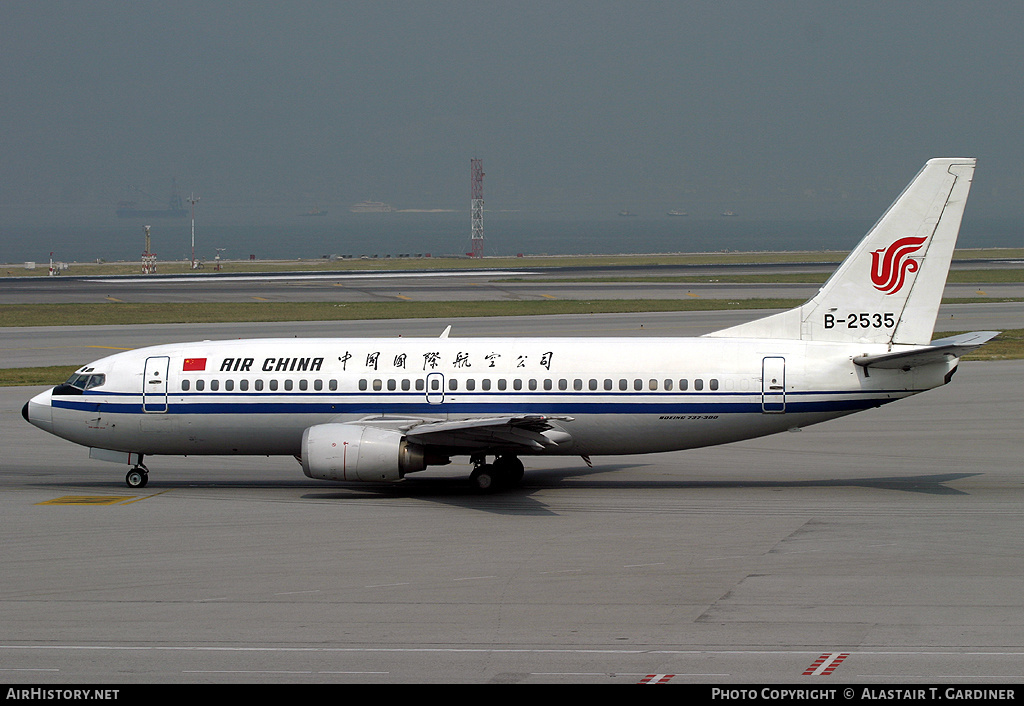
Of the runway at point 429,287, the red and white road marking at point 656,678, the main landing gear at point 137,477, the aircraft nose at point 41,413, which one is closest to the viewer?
the red and white road marking at point 656,678

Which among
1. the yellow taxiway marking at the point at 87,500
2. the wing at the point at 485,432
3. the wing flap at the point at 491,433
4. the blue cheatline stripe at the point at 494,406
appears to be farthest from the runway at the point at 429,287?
the yellow taxiway marking at the point at 87,500

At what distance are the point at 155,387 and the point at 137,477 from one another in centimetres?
260

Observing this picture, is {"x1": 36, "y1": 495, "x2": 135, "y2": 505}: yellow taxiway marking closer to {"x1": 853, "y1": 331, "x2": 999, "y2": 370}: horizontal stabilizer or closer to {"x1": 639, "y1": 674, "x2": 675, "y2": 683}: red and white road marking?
{"x1": 639, "y1": 674, "x2": 675, "y2": 683}: red and white road marking

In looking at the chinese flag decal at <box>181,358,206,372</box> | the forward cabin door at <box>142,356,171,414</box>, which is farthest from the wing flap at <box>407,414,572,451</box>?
the forward cabin door at <box>142,356,171,414</box>

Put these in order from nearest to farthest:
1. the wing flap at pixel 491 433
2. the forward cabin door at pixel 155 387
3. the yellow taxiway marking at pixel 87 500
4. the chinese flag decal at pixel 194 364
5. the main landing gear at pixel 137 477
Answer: the wing flap at pixel 491 433 → the yellow taxiway marking at pixel 87 500 → the main landing gear at pixel 137 477 → the forward cabin door at pixel 155 387 → the chinese flag decal at pixel 194 364

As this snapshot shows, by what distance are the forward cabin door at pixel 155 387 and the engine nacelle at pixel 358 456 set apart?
520 cm

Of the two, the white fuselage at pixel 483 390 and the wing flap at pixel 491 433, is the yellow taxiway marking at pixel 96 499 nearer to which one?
the white fuselage at pixel 483 390

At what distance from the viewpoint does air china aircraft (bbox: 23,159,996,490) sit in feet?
93.1

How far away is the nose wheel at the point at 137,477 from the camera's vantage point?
29.5 meters

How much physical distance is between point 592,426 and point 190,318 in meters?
49.8

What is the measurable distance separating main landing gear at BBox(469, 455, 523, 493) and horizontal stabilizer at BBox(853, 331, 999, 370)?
983 centimetres
